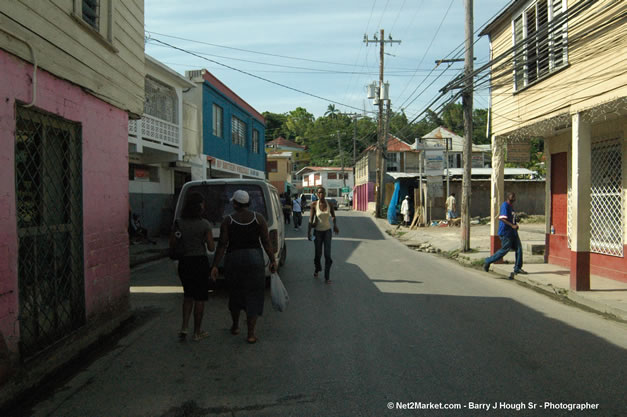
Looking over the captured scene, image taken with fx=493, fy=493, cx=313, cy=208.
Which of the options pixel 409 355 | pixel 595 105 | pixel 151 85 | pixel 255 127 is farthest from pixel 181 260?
pixel 255 127

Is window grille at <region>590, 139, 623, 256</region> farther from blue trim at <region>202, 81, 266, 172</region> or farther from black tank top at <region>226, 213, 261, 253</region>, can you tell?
blue trim at <region>202, 81, 266, 172</region>

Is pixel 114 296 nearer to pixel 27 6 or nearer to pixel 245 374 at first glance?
pixel 245 374

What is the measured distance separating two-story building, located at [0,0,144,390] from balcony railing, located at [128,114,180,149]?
7.89 m

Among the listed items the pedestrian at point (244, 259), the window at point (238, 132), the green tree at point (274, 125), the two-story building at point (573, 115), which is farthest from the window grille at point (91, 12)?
the green tree at point (274, 125)

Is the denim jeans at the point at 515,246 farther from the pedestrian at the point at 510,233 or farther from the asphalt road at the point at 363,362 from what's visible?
the asphalt road at the point at 363,362

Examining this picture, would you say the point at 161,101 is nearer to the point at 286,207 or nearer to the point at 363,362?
the point at 286,207

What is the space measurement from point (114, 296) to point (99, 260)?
0.69 meters

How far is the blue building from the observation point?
21.2 m

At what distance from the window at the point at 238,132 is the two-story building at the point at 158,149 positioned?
665cm

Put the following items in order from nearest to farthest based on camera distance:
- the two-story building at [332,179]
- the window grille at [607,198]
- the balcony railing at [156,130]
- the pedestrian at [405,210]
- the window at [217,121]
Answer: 1. the window grille at [607,198]
2. the balcony railing at [156,130]
3. the window at [217,121]
4. the pedestrian at [405,210]
5. the two-story building at [332,179]

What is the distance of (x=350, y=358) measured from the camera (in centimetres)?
492

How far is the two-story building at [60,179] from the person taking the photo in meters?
4.29

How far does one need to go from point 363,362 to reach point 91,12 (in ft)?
18.1

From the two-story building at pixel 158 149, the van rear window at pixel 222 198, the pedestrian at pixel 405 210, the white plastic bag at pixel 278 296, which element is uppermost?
the two-story building at pixel 158 149
